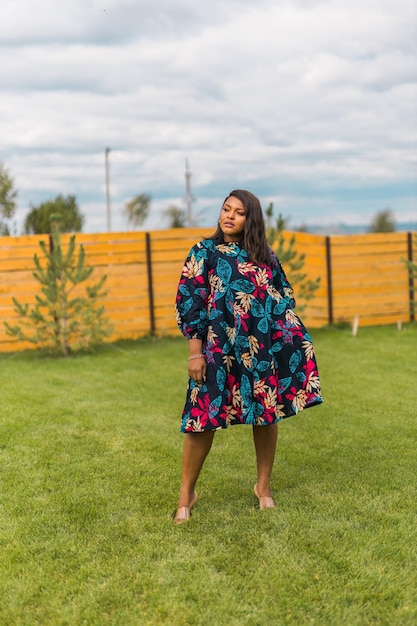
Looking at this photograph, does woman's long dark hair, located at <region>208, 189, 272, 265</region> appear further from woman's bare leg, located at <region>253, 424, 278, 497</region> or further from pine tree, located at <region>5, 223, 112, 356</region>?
pine tree, located at <region>5, 223, 112, 356</region>

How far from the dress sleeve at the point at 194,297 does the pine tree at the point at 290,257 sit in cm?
696

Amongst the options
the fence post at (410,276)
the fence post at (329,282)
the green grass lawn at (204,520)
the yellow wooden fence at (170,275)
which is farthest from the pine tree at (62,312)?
the fence post at (410,276)

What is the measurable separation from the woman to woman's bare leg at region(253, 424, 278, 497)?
0.24 feet

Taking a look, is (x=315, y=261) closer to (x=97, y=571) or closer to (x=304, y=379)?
(x=304, y=379)

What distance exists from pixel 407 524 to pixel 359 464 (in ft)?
3.39

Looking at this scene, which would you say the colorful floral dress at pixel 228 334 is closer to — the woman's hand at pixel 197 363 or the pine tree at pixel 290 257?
the woman's hand at pixel 197 363

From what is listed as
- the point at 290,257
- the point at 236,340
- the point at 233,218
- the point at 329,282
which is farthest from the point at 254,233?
the point at 329,282

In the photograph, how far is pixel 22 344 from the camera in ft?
34.0

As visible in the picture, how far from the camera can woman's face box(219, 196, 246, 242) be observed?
367 centimetres

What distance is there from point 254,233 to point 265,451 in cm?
120

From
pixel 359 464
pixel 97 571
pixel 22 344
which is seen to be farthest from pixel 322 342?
pixel 97 571

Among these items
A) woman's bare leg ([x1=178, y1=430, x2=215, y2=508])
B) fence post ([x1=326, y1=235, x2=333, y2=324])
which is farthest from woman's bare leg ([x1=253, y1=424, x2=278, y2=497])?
fence post ([x1=326, y1=235, x2=333, y2=324])

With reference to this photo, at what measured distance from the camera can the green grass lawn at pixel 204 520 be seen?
2.82 meters

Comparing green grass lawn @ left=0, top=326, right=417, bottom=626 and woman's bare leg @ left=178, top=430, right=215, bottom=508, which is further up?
woman's bare leg @ left=178, top=430, right=215, bottom=508
